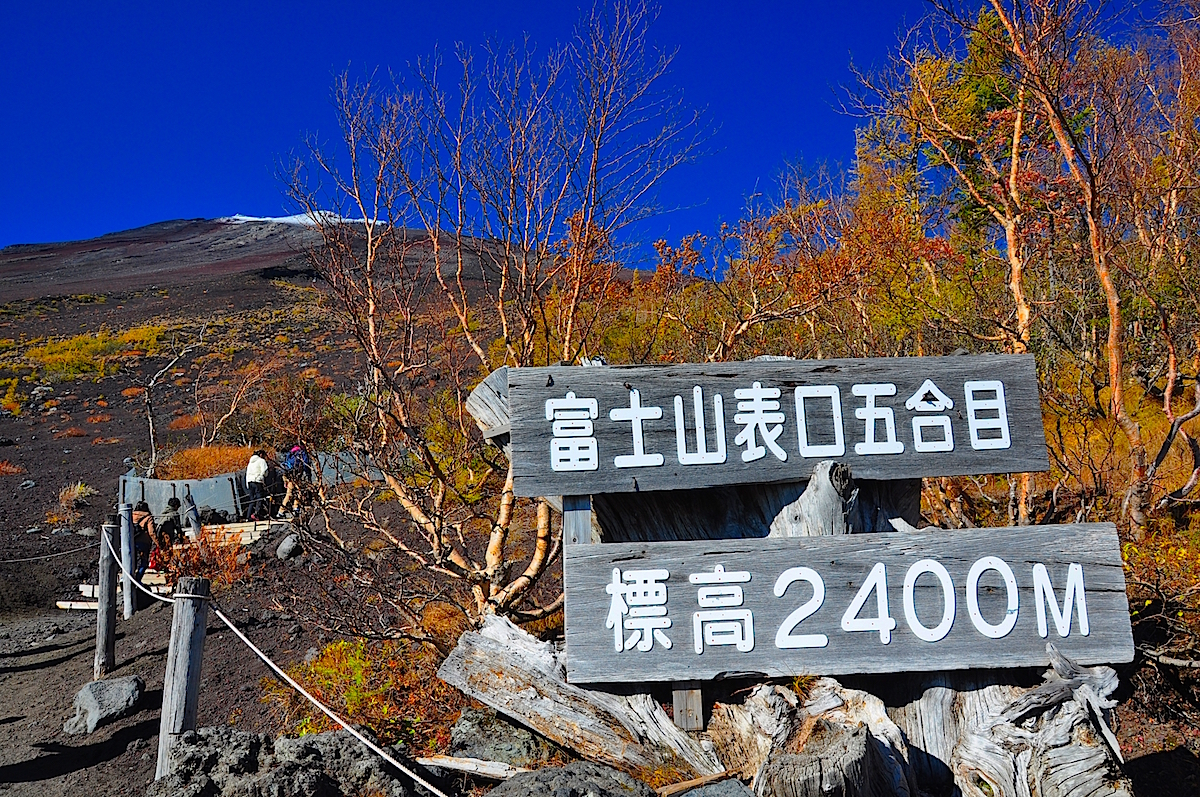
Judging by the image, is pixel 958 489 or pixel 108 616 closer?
pixel 958 489

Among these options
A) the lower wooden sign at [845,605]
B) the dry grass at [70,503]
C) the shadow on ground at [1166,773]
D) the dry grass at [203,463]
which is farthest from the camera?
the dry grass at [203,463]

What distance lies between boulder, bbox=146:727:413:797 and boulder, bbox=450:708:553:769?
0.36m

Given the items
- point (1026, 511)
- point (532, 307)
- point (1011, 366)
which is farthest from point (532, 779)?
point (1026, 511)

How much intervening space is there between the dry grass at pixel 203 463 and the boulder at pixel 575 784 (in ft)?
43.0

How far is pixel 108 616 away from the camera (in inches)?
281

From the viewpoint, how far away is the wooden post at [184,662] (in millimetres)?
4039

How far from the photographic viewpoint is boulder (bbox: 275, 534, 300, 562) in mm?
9531

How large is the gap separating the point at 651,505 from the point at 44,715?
19.5 ft

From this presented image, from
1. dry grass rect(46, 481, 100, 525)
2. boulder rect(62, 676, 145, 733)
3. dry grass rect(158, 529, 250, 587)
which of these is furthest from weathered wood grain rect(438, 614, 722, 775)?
dry grass rect(46, 481, 100, 525)

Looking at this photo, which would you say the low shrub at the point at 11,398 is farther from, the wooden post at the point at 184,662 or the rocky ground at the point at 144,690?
the wooden post at the point at 184,662

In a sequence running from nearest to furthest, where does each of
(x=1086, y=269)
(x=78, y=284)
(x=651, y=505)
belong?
(x=651, y=505) < (x=1086, y=269) < (x=78, y=284)

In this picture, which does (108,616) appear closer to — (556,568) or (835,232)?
(556,568)

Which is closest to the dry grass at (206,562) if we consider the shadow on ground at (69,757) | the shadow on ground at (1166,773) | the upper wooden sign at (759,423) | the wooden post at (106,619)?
the wooden post at (106,619)

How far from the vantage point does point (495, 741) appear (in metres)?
4.03
